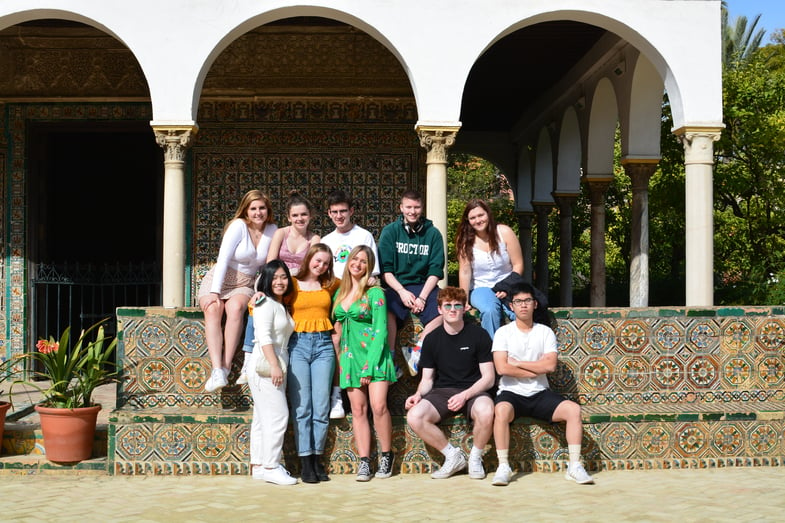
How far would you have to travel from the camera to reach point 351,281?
20.5 ft

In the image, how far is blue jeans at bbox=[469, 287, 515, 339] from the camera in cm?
650

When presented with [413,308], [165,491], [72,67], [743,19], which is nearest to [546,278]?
[72,67]

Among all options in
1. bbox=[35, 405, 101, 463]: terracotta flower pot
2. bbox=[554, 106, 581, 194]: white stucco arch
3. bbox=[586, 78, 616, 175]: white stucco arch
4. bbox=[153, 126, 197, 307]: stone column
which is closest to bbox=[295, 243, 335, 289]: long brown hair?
bbox=[153, 126, 197, 307]: stone column

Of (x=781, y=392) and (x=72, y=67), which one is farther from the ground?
(x=72, y=67)

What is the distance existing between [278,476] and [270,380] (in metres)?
0.67

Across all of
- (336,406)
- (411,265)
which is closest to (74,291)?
(336,406)

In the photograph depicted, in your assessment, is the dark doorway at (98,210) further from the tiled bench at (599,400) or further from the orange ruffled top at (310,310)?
the orange ruffled top at (310,310)

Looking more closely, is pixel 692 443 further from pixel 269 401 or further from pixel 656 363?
pixel 269 401

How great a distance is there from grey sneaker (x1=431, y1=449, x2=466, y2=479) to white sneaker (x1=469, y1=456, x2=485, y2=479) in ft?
0.26

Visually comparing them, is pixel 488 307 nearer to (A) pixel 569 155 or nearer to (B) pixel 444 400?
(B) pixel 444 400

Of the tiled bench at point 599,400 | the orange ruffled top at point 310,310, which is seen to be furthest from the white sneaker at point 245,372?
the orange ruffled top at point 310,310

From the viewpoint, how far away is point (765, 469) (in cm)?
646

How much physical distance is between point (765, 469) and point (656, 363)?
3.67ft

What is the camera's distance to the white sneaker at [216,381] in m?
6.32
